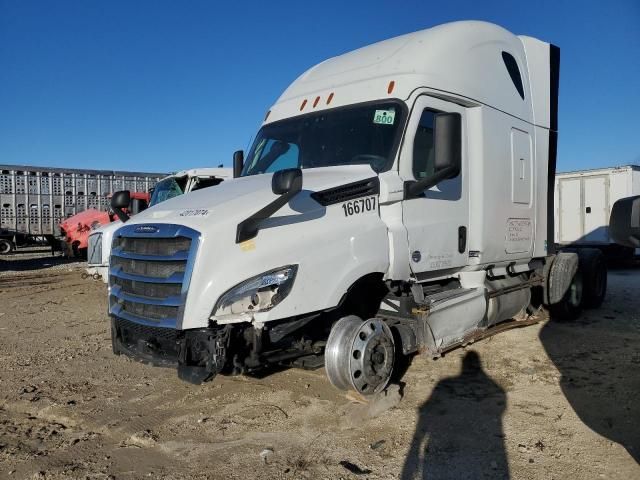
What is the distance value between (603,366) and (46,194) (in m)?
21.0

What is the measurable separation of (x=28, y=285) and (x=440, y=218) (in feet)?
37.7

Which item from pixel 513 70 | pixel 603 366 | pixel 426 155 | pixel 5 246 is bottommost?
pixel 603 366

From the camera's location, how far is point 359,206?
14.7 feet

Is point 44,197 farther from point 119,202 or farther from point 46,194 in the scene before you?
point 119,202

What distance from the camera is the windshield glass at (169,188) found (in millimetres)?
11875

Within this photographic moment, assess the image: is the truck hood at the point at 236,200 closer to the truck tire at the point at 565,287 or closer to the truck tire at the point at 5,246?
the truck tire at the point at 565,287

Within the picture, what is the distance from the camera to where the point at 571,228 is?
49.0 feet

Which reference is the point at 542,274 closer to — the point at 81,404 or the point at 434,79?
the point at 434,79

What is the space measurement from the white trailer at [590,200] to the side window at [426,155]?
406 inches

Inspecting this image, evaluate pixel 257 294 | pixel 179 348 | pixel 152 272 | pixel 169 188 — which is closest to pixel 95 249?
pixel 169 188

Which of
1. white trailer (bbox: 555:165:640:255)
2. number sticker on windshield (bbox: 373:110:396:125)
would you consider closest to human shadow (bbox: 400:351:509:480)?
number sticker on windshield (bbox: 373:110:396:125)

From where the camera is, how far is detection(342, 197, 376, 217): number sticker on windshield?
14.4 ft

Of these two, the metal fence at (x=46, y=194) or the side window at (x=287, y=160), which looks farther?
the metal fence at (x=46, y=194)

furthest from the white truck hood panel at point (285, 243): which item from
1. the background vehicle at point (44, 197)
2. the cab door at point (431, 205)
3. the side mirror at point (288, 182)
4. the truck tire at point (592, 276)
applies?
the background vehicle at point (44, 197)
